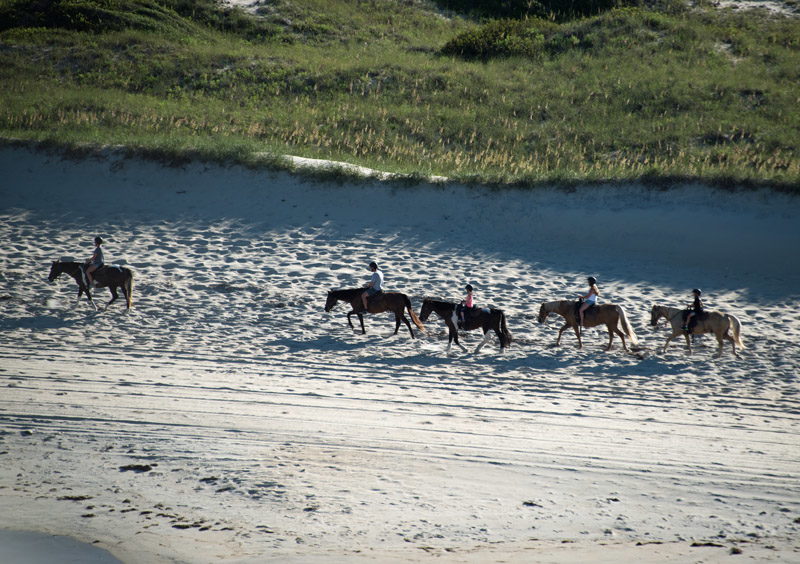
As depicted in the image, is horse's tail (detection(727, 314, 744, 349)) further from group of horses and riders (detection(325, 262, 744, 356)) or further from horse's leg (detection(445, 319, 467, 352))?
horse's leg (detection(445, 319, 467, 352))

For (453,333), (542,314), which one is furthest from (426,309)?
(542,314)

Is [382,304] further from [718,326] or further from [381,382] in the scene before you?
[718,326]

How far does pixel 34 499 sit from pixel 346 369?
5.74 m

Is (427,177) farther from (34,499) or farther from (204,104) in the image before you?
(34,499)

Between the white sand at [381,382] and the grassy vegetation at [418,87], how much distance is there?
238 centimetres

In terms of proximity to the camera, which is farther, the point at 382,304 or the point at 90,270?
the point at 90,270

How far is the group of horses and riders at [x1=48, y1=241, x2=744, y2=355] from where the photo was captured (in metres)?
14.8

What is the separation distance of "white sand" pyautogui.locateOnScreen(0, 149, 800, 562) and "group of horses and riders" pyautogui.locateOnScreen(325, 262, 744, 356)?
0.42m

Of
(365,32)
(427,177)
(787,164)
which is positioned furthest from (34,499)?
(365,32)

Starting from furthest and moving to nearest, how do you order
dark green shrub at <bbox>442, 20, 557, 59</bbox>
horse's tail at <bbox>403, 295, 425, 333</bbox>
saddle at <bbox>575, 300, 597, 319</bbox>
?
dark green shrub at <bbox>442, 20, 557, 59</bbox> → horse's tail at <bbox>403, 295, 425, 333</bbox> → saddle at <bbox>575, 300, 597, 319</bbox>

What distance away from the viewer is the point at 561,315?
15.5m

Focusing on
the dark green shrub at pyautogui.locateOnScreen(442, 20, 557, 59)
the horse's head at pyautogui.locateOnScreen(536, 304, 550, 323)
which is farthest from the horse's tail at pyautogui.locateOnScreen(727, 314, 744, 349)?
the dark green shrub at pyautogui.locateOnScreen(442, 20, 557, 59)

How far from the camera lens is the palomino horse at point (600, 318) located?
15008mm

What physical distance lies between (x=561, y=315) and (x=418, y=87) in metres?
21.7
